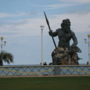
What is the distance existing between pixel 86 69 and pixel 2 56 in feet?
97.7

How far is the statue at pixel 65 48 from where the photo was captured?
34219mm

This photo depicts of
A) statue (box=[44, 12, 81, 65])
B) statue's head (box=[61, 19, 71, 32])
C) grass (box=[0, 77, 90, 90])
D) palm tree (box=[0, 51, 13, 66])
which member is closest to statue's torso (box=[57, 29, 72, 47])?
statue (box=[44, 12, 81, 65])

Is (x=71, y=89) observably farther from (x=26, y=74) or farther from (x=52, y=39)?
(x=52, y=39)

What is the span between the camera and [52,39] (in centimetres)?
3600

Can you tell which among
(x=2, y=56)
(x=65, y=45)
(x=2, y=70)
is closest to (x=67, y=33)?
(x=65, y=45)

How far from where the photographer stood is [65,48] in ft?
115

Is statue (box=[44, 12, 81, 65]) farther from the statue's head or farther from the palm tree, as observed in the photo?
the palm tree

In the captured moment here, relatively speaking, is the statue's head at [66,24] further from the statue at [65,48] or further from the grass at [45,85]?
the grass at [45,85]

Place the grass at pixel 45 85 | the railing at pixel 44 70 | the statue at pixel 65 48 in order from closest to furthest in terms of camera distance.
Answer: the grass at pixel 45 85, the railing at pixel 44 70, the statue at pixel 65 48

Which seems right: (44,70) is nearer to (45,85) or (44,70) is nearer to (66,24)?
(66,24)

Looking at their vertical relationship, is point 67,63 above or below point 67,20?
below

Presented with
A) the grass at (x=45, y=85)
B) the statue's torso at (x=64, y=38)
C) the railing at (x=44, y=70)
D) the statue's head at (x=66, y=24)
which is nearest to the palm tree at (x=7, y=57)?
the statue's torso at (x=64, y=38)

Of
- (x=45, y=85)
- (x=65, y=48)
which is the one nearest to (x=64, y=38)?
(x=65, y=48)

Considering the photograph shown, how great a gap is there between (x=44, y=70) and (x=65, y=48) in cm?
433
